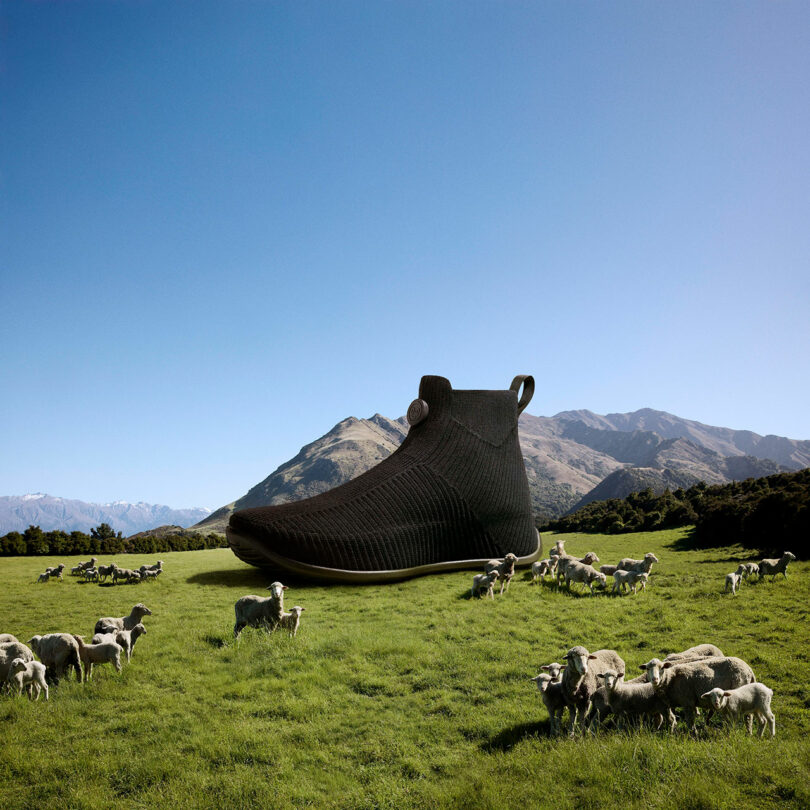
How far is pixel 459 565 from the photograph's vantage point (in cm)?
1204

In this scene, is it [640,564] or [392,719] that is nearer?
[392,719]

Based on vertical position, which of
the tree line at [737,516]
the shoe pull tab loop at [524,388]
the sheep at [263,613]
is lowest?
the tree line at [737,516]

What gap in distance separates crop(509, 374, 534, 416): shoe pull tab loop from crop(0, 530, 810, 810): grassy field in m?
7.59

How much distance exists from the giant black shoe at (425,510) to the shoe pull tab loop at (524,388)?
0.04 m

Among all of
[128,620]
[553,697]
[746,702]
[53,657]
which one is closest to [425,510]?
[128,620]

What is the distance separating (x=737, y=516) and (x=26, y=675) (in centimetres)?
1756

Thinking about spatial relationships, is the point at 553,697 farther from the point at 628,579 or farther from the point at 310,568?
the point at 310,568

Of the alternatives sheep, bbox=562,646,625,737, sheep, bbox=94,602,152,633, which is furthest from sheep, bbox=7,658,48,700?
sheep, bbox=562,646,625,737

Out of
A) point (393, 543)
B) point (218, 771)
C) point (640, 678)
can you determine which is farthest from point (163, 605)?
point (640, 678)

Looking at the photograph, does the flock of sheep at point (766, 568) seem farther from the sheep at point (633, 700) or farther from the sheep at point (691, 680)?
the sheep at point (633, 700)

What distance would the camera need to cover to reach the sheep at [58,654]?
17.1 feet

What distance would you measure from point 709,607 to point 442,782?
597 cm

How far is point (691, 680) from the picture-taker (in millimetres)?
4188

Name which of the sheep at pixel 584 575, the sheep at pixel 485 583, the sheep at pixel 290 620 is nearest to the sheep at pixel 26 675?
the sheep at pixel 290 620
